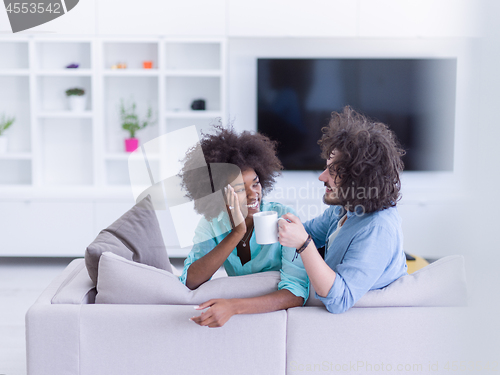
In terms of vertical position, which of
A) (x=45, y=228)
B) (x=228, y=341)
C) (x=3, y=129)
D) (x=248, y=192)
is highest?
(x=3, y=129)

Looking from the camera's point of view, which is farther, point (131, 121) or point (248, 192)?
point (131, 121)

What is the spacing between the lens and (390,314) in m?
1.07

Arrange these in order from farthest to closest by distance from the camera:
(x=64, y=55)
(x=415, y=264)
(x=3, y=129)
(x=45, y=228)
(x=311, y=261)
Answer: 1. (x=64, y=55)
2. (x=3, y=129)
3. (x=45, y=228)
4. (x=415, y=264)
5. (x=311, y=261)

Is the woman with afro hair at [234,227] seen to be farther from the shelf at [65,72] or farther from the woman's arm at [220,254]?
the shelf at [65,72]

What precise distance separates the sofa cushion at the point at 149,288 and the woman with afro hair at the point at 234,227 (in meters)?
0.05

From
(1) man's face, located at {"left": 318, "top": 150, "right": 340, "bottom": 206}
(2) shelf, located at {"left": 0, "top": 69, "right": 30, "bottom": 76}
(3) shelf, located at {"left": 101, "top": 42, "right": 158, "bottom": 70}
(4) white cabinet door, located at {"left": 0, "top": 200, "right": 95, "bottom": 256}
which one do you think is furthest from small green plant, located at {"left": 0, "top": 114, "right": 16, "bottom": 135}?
(1) man's face, located at {"left": 318, "top": 150, "right": 340, "bottom": 206}

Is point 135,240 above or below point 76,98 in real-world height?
below

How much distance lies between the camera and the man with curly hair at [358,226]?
3.39ft

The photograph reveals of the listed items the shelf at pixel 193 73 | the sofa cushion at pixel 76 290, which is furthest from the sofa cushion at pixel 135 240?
the shelf at pixel 193 73

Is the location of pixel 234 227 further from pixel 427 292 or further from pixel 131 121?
pixel 131 121

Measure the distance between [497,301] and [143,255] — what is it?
1387 millimetres

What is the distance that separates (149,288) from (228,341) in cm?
24

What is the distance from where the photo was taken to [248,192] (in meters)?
1.30

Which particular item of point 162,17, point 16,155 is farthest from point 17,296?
point 162,17
